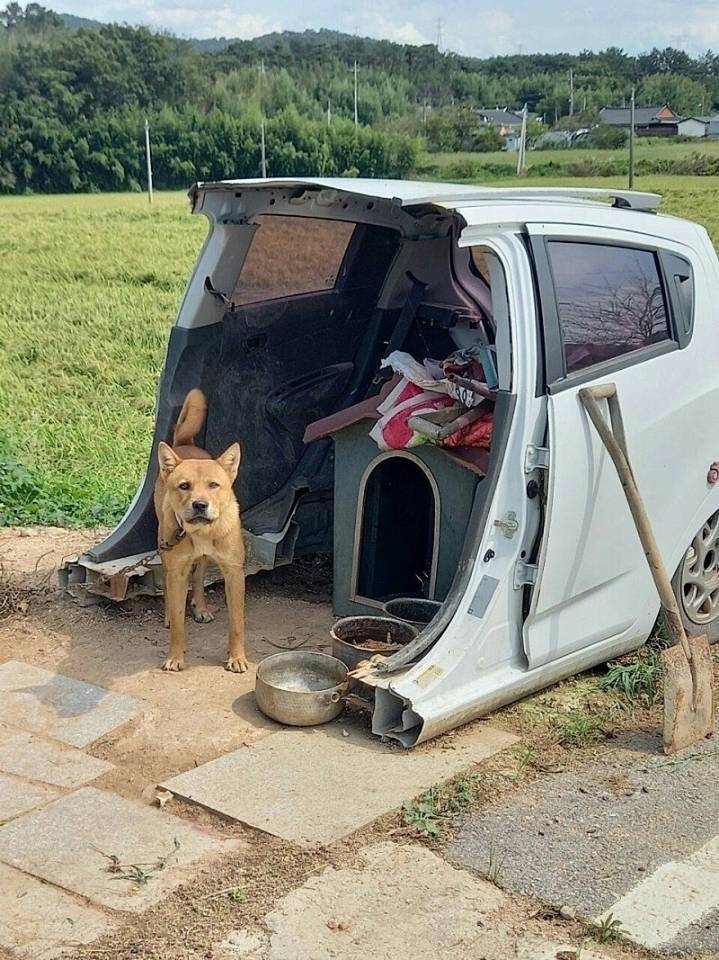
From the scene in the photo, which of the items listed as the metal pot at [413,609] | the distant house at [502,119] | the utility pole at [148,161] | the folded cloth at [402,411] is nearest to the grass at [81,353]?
the metal pot at [413,609]

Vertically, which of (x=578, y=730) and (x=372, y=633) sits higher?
(x=372, y=633)

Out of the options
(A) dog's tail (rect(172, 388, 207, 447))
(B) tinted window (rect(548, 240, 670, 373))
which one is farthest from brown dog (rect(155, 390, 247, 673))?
(B) tinted window (rect(548, 240, 670, 373))

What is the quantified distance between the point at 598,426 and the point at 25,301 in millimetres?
15336

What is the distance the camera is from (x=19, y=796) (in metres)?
4.21

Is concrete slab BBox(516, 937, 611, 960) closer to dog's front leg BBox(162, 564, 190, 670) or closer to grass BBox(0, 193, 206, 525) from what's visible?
dog's front leg BBox(162, 564, 190, 670)

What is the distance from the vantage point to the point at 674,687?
4.62m

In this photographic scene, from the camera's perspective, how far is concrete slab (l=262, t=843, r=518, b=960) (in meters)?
3.27

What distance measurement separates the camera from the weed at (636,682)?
506cm

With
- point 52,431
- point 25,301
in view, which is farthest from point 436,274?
point 25,301

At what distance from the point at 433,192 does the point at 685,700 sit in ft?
7.49

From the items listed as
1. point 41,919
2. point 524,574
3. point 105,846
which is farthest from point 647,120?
point 41,919

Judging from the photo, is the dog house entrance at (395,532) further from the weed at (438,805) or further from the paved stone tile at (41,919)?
the paved stone tile at (41,919)

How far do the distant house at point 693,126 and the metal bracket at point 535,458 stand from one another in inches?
1432

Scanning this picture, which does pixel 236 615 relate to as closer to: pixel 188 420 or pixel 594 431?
pixel 188 420
